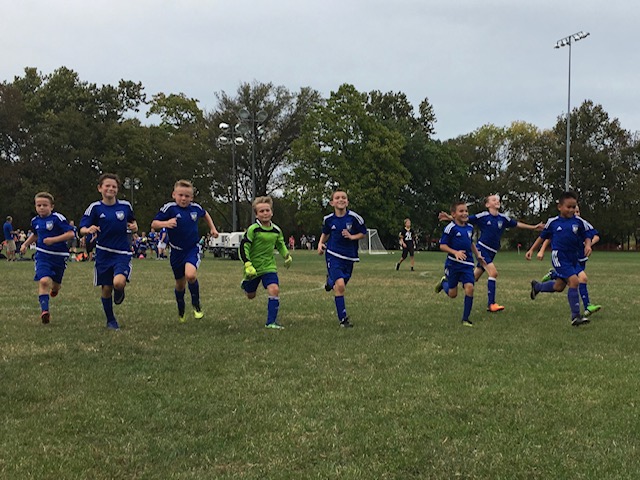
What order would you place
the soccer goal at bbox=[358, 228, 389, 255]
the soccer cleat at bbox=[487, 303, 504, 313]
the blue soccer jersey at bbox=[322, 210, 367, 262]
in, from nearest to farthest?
the blue soccer jersey at bbox=[322, 210, 367, 262]
the soccer cleat at bbox=[487, 303, 504, 313]
the soccer goal at bbox=[358, 228, 389, 255]

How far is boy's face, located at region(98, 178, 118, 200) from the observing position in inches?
340

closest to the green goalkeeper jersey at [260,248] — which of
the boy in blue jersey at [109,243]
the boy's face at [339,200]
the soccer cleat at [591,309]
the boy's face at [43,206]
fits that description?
the boy's face at [339,200]

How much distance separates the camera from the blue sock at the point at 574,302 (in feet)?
28.8

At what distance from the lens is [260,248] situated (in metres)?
9.03

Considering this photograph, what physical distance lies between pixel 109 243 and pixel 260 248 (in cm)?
218

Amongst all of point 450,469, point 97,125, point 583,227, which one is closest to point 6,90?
point 97,125

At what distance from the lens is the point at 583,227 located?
30.2 feet

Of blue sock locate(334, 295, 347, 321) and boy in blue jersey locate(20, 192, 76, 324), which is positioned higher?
boy in blue jersey locate(20, 192, 76, 324)

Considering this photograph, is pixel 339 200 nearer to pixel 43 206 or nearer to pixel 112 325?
pixel 112 325

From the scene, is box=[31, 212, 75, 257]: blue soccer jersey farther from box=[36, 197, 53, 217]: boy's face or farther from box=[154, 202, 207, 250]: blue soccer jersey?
box=[154, 202, 207, 250]: blue soccer jersey

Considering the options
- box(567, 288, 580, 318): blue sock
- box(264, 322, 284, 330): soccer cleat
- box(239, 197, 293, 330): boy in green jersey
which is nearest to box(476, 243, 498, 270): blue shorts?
box(567, 288, 580, 318): blue sock

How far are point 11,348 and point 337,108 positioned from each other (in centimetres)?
5101

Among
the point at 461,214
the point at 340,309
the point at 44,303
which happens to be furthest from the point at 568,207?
the point at 44,303

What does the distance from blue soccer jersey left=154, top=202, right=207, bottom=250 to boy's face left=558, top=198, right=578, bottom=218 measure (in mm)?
5680
